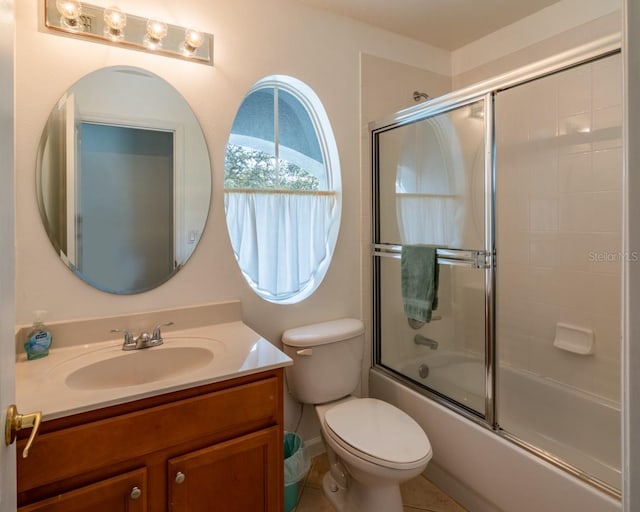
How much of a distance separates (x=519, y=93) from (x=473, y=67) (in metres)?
0.89

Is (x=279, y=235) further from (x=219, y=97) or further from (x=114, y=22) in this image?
(x=114, y=22)

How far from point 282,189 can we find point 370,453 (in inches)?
51.6

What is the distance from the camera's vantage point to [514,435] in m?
1.57

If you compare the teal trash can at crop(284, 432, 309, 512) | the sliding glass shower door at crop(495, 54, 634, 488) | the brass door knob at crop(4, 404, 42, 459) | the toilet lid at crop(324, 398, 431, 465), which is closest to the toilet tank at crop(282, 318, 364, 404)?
the toilet lid at crop(324, 398, 431, 465)

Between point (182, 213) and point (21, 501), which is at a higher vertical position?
point (182, 213)

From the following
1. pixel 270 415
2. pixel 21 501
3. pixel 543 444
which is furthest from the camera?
pixel 543 444

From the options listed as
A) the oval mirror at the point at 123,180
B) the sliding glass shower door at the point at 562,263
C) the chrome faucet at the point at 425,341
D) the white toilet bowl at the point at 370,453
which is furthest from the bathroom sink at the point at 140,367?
the sliding glass shower door at the point at 562,263

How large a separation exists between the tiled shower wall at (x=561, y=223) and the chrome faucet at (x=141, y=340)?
148 cm

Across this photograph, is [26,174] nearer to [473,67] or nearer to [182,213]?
[182,213]

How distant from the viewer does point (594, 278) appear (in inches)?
72.1

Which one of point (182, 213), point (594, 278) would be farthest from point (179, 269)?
point (594, 278)

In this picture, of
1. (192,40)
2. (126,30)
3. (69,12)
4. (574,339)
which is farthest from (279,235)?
(574,339)

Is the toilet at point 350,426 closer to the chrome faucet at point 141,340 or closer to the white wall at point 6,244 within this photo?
the chrome faucet at point 141,340

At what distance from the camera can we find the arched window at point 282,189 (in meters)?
1.93
